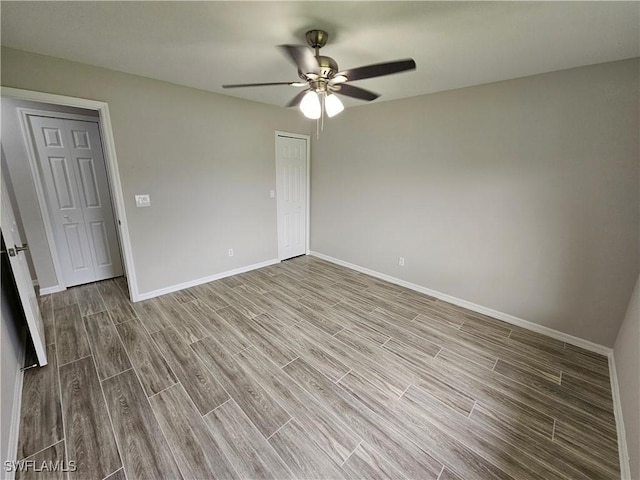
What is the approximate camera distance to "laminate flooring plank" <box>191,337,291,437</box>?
168 centimetres

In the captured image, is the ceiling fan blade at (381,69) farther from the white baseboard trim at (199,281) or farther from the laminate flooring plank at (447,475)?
the white baseboard trim at (199,281)

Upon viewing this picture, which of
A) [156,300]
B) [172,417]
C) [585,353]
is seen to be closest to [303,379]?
[172,417]

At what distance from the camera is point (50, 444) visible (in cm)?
149

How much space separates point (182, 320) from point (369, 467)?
2.20 meters

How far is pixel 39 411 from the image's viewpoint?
1688mm

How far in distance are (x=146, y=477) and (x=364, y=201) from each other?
3.50 m

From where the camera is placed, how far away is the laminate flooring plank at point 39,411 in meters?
1.50

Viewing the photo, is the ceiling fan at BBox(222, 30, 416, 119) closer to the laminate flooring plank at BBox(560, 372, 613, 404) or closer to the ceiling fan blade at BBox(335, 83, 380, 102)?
the ceiling fan blade at BBox(335, 83, 380, 102)

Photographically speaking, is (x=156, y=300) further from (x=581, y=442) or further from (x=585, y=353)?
(x=585, y=353)

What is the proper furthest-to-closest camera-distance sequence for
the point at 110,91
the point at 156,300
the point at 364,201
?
1. the point at 364,201
2. the point at 156,300
3. the point at 110,91

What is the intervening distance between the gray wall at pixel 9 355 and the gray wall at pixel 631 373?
320 cm

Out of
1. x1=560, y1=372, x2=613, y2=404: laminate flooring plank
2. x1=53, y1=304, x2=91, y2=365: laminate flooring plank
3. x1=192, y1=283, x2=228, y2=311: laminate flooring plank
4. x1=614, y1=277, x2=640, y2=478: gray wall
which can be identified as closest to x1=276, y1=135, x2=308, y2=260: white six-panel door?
x1=192, y1=283, x2=228, y2=311: laminate flooring plank

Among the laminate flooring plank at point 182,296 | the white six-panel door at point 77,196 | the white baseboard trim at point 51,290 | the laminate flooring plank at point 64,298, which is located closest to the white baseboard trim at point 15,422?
the laminate flooring plank at point 64,298

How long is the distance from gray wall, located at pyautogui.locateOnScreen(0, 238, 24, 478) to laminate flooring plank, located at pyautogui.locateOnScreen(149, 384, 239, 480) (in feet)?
2.17
